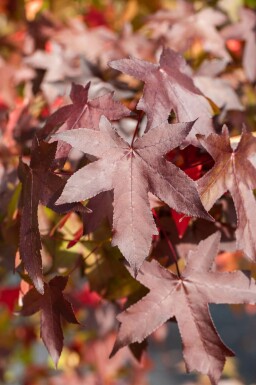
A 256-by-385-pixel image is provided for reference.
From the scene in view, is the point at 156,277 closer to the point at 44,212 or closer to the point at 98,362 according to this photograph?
the point at 44,212

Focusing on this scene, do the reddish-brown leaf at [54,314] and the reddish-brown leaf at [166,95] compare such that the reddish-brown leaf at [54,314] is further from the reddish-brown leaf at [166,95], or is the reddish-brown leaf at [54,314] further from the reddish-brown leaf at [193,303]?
the reddish-brown leaf at [166,95]

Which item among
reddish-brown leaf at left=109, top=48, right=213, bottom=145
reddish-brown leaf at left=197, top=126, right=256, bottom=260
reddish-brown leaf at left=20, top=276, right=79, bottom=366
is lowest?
reddish-brown leaf at left=20, top=276, right=79, bottom=366

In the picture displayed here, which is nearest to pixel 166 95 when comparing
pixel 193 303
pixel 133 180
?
pixel 133 180

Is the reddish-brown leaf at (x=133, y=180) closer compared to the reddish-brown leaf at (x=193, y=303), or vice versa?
the reddish-brown leaf at (x=133, y=180)

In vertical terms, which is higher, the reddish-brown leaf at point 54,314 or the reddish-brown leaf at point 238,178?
the reddish-brown leaf at point 238,178

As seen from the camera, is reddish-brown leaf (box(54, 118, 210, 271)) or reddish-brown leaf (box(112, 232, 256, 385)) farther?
reddish-brown leaf (box(112, 232, 256, 385))

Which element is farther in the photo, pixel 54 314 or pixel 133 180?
pixel 54 314

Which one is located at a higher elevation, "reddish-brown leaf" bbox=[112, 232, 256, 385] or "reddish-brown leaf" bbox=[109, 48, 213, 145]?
"reddish-brown leaf" bbox=[109, 48, 213, 145]

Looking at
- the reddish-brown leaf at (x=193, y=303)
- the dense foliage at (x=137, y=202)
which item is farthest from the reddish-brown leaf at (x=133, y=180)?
the reddish-brown leaf at (x=193, y=303)

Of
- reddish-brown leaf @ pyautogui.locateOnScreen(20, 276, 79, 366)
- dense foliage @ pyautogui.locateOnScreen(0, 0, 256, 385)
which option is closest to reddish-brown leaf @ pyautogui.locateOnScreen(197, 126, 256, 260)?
dense foliage @ pyautogui.locateOnScreen(0, 0, 256, 385)

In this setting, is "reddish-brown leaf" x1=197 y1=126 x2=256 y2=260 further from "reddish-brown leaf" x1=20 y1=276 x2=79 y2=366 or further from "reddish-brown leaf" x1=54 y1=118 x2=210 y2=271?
"reddish-brown leaf" x1=20 y1=276 x2=79 y2=366

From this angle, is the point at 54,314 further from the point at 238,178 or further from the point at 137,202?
the point at 238,178
